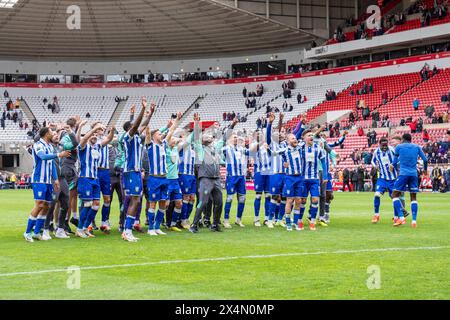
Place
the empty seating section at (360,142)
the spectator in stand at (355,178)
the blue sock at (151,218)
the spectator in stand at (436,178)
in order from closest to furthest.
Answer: the blue sock at (151,218), the spectator in stand at (436,178), the empty seating section at (360,142), the spectator in stand at (355,178)

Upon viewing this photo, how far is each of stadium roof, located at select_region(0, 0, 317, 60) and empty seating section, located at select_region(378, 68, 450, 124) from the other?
37.9ft

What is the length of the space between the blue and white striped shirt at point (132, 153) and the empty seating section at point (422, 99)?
114 feet

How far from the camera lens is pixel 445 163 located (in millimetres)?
40812

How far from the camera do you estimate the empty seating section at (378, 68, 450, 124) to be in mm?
48625

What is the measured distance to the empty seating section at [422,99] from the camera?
48.6 meters

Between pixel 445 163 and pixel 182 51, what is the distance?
35299mm

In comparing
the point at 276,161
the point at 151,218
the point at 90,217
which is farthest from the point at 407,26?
the point at 90,217

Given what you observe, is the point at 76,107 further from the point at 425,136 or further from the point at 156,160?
the point at 156,160

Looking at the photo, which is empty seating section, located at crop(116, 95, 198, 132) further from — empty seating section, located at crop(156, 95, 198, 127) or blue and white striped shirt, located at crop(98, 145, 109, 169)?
blue and white striped shirt, located at crop(98, 145, 109, 169)

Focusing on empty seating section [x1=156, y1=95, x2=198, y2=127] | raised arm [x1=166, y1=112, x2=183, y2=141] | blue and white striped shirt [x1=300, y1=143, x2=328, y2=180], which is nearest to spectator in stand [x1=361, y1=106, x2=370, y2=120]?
empty seating section [x1=156, y1=95, x2=198, y2=127]

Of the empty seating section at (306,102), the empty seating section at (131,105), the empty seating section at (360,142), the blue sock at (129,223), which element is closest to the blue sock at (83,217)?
the blue sock at (129,223)

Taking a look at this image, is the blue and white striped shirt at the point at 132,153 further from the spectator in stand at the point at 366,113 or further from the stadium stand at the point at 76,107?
the stadium stand at the point at 76,107

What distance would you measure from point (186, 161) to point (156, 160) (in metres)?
2.51

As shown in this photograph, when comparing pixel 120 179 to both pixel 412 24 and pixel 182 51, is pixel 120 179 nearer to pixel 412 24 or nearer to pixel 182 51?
pixel 412 24
